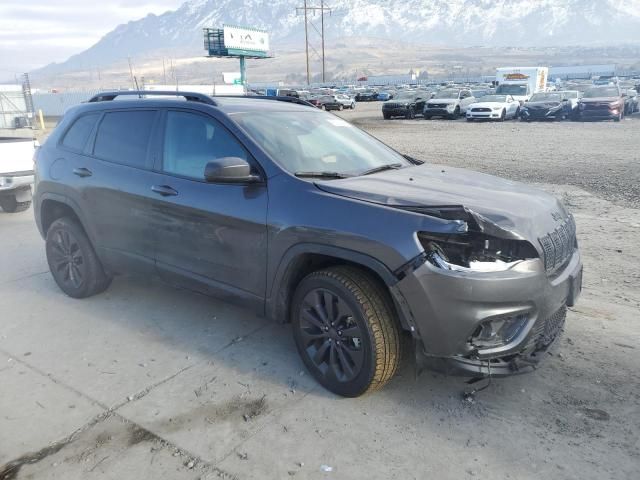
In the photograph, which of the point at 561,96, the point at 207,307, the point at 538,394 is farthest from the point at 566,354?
the point at 561,96

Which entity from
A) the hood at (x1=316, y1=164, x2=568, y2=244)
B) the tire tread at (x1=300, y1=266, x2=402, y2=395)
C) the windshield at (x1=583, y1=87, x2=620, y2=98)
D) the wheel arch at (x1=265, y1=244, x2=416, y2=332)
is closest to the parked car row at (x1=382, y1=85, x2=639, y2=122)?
the windshield at (x1=583, y1=87, x2=620, y2=98)

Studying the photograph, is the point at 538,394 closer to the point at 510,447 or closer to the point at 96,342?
the point at 510,447

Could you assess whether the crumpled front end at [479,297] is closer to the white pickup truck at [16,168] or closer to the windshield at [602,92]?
the white pickup truck at [16,168]

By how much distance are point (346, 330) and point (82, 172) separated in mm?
2823

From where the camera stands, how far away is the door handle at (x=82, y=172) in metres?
4.64

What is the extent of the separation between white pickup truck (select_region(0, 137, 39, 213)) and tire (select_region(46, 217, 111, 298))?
3.44 meters

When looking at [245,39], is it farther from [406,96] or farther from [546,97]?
[546,97]

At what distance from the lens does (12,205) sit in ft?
28.8

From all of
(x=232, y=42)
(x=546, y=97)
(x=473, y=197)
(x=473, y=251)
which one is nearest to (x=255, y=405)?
(x=473, y=251)

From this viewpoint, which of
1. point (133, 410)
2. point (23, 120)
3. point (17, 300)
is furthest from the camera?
point (23, 120)

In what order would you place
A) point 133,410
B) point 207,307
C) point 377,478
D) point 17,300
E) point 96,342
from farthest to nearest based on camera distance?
point 17,300
point 207,307
point 96,342
point 133,410
point 377,478

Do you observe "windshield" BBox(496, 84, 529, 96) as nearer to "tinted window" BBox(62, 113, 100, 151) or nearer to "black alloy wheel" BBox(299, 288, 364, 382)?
"tinted window" BBox(62, 113, 100, 151)

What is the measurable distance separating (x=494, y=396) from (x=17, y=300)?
431 centimetres

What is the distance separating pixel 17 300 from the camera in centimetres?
516
